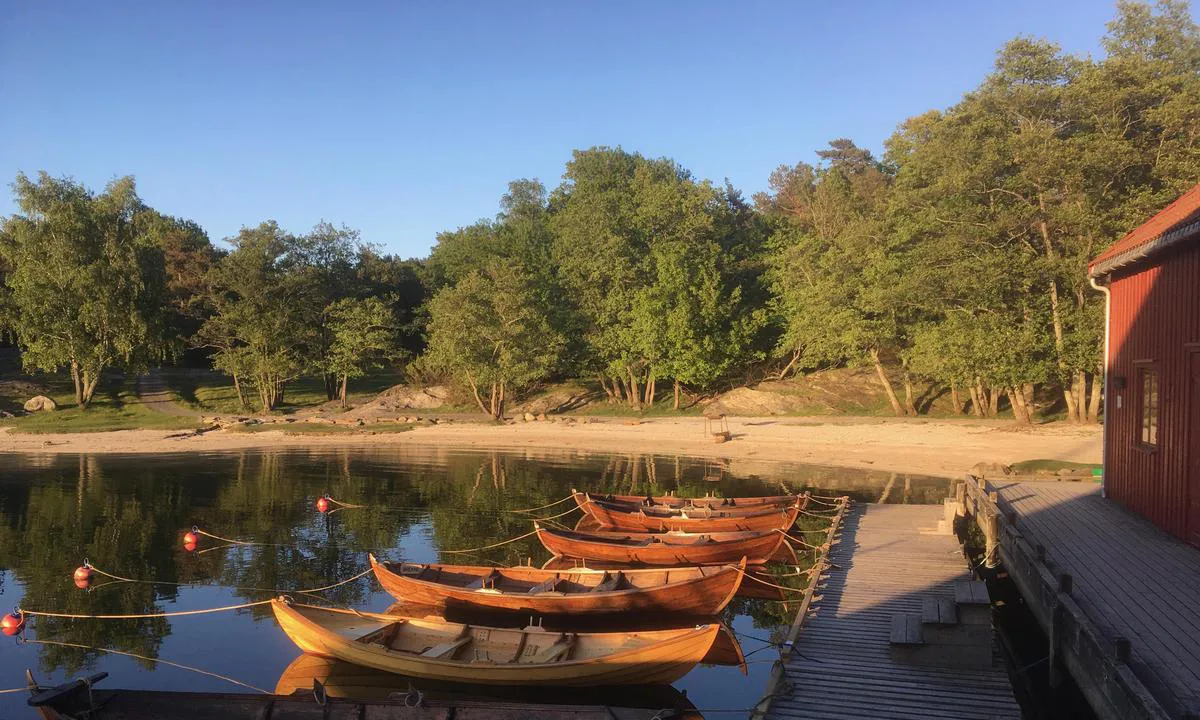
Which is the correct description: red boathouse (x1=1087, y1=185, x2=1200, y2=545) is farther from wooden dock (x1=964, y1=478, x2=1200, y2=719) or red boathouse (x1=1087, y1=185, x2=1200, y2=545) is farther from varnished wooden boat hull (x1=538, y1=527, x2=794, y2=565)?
varnished wooden boat hull (x1=538, y1=527, x2=794, y2=565)

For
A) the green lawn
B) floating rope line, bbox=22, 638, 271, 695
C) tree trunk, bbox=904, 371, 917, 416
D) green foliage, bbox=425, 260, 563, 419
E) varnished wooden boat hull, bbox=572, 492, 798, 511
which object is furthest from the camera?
green foliage, bbox=425, 260, 563, 419

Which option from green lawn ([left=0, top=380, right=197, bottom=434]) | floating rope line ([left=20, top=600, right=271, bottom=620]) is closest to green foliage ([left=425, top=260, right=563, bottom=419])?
green lawn ([left=0, top=380, right=197, bottom=434])

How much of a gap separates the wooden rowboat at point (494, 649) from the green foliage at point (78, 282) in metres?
45.1

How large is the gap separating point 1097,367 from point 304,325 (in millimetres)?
45874

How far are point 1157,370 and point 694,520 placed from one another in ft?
36.2

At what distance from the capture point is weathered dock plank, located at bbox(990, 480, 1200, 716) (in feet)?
29.6

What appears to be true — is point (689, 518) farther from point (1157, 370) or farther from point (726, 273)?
point (726, 273)

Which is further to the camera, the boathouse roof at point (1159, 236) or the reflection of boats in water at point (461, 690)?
the boathouse roof at point (1159, 236)

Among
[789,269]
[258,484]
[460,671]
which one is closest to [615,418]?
[789,269]

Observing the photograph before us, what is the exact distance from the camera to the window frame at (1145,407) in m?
15.3

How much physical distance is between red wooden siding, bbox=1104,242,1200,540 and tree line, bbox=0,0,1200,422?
17391mm

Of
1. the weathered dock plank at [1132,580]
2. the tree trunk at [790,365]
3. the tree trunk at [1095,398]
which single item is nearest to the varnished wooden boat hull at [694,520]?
the weathered dock plank at [1132,580]

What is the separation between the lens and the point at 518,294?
48.2 m

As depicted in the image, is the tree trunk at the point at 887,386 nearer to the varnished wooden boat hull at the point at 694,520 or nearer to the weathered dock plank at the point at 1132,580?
the varnished wooden boat hull at the point at 694,520
